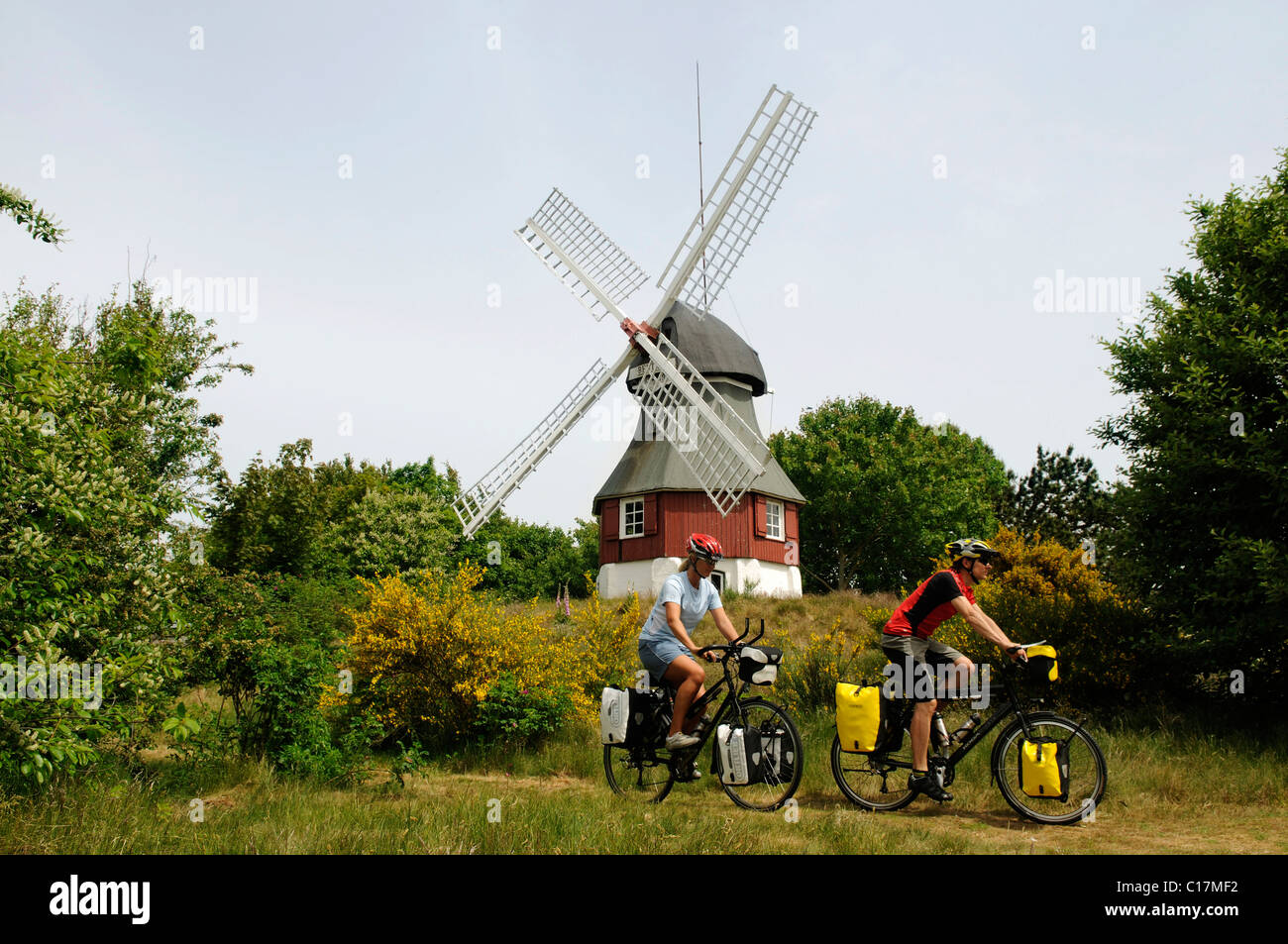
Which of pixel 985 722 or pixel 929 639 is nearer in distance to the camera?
pixel 985 722

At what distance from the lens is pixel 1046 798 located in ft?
22.5

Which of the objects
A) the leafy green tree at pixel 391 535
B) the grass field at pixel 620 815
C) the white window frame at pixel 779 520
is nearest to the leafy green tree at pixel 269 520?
the leafy green tree at pixel 391 535

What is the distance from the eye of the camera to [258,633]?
10.1 meters

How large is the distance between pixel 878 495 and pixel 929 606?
119ft

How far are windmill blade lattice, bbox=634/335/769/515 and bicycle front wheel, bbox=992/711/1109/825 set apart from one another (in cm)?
1840

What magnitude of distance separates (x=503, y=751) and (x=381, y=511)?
2302 centimetres

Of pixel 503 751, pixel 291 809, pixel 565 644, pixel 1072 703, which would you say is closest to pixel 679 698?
pixel 291 809

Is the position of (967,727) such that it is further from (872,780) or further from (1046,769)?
(872,780)

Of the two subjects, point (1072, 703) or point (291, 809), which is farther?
point (1072, 703)

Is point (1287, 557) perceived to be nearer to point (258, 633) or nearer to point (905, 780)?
point (905, 780)

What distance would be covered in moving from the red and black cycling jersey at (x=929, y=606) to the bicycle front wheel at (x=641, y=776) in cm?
231

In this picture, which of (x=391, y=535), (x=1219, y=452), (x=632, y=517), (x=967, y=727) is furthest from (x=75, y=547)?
(x=391, y=535)

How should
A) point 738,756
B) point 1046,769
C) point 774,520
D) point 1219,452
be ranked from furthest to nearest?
1. point 774,520
2. point 1219,452
3. point 738,756
4. point 1046,769

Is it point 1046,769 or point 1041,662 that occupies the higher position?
point 1041,662
